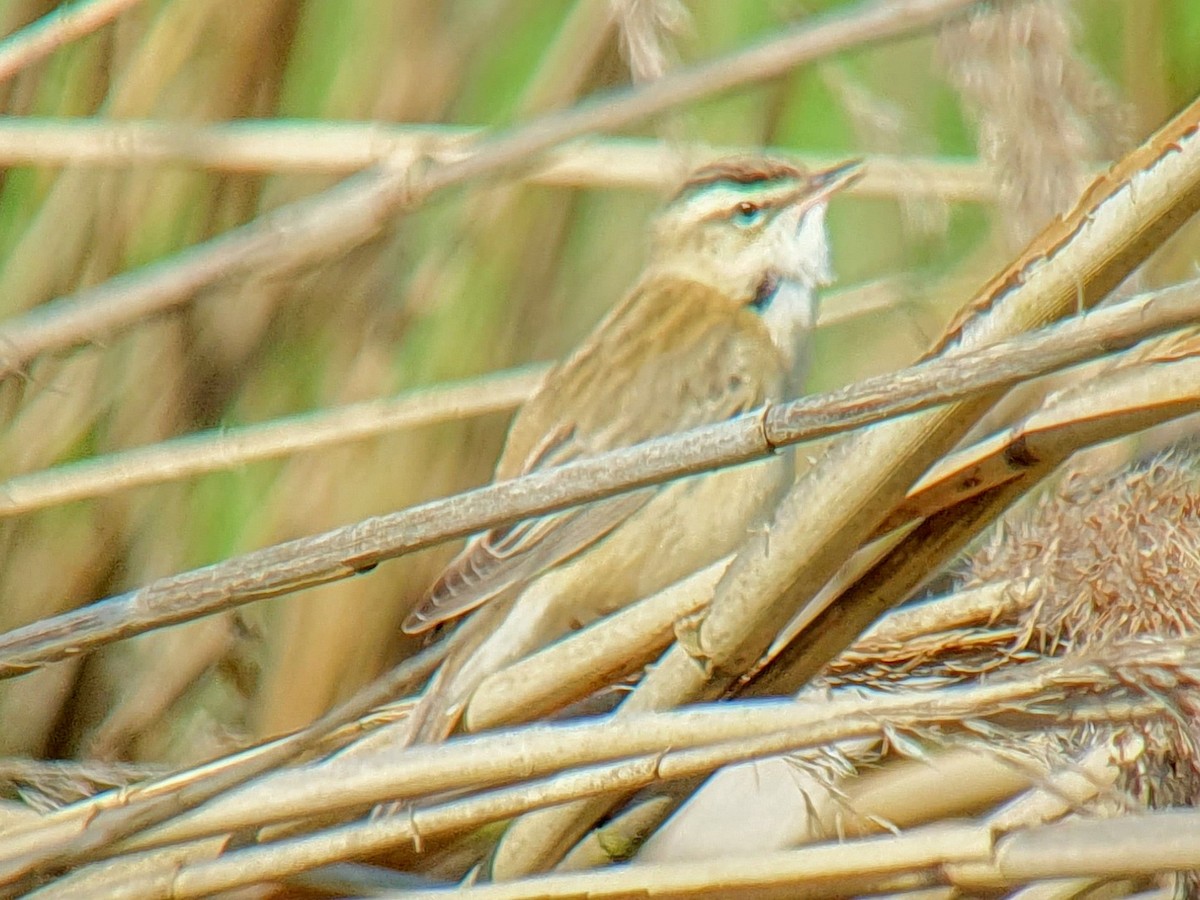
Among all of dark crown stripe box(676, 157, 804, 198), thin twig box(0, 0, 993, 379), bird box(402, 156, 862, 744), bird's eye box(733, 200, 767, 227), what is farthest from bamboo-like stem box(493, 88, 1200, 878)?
bird's eye box(733, 200, 767, 227)

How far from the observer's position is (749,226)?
126 inches

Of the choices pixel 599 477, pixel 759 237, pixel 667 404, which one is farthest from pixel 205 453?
pixel 599 477

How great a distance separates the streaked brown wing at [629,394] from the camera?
264 cm

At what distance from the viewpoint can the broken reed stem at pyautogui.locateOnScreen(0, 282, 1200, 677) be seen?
116 centimetres

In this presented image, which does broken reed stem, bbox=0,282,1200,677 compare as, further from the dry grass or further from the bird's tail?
the bird's tail

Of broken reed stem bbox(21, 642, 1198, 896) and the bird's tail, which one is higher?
the bird's tail

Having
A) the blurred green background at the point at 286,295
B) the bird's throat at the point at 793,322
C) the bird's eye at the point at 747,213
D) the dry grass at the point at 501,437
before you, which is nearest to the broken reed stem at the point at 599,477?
the dry grass at the point at 501,437

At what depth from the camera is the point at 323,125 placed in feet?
8.52

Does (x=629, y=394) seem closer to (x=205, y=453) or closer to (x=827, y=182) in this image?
(x=827, y=182)

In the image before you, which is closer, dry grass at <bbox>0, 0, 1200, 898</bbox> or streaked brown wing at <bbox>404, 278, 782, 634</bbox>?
dry grass at <bbox>0, 0, 1200, 898</bbox>

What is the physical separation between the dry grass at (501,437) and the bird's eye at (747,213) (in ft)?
0.59

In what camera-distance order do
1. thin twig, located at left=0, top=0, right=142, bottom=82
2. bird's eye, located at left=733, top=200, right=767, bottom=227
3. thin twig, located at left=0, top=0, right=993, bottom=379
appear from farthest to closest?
1. bird's eye, located at left=733, top=200, right=767, bottom=227
2. thin twig, located at left=0, top=0, right=142, bottom=82
3. thin twig, located at left=0, top=0, right=993, bottom=379

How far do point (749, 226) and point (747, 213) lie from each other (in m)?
0.04

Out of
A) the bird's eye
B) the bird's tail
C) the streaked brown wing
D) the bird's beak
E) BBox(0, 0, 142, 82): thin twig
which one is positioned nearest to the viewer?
BBox(0, 0, 142, 82): thin twig
